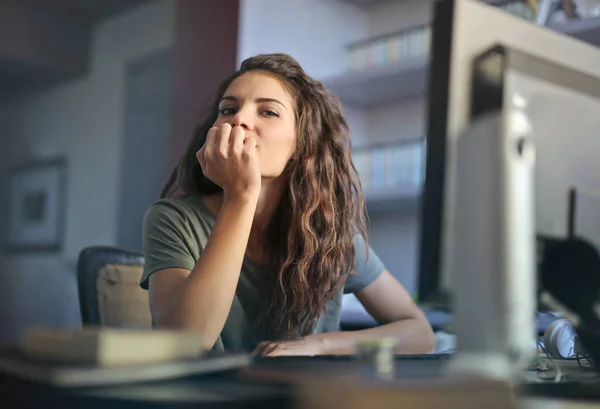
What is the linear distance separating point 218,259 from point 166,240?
0.69 ft

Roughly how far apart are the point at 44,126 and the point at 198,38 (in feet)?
7.61

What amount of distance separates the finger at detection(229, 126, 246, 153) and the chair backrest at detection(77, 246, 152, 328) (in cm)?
42

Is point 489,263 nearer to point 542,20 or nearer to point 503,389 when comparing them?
point 503,389

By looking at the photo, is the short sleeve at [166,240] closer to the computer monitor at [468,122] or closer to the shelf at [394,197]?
the computer monitor at [468,122]

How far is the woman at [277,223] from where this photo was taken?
1.00m

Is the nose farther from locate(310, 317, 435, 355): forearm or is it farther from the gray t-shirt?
locate(310, 317, 435, 355): forearm

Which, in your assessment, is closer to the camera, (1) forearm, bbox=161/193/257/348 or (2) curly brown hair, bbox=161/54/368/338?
(1) forearm, bbox=161/193/257/348

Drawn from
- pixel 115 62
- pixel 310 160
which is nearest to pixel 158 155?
pixel 115 62

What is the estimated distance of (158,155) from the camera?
12.2ft

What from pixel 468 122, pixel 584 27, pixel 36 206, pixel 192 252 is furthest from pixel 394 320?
pixel 36 206

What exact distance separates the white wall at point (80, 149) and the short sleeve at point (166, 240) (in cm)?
275

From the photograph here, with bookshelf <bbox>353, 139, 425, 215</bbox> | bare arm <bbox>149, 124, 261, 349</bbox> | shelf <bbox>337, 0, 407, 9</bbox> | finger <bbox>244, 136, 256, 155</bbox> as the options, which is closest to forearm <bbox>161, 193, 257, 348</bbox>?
bare arm <bbox>149, 124, 261, 349</bbox>

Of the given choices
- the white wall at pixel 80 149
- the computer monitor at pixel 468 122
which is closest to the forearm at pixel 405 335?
the computer monitor at pixel 468 122

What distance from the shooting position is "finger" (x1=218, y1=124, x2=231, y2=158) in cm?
100
